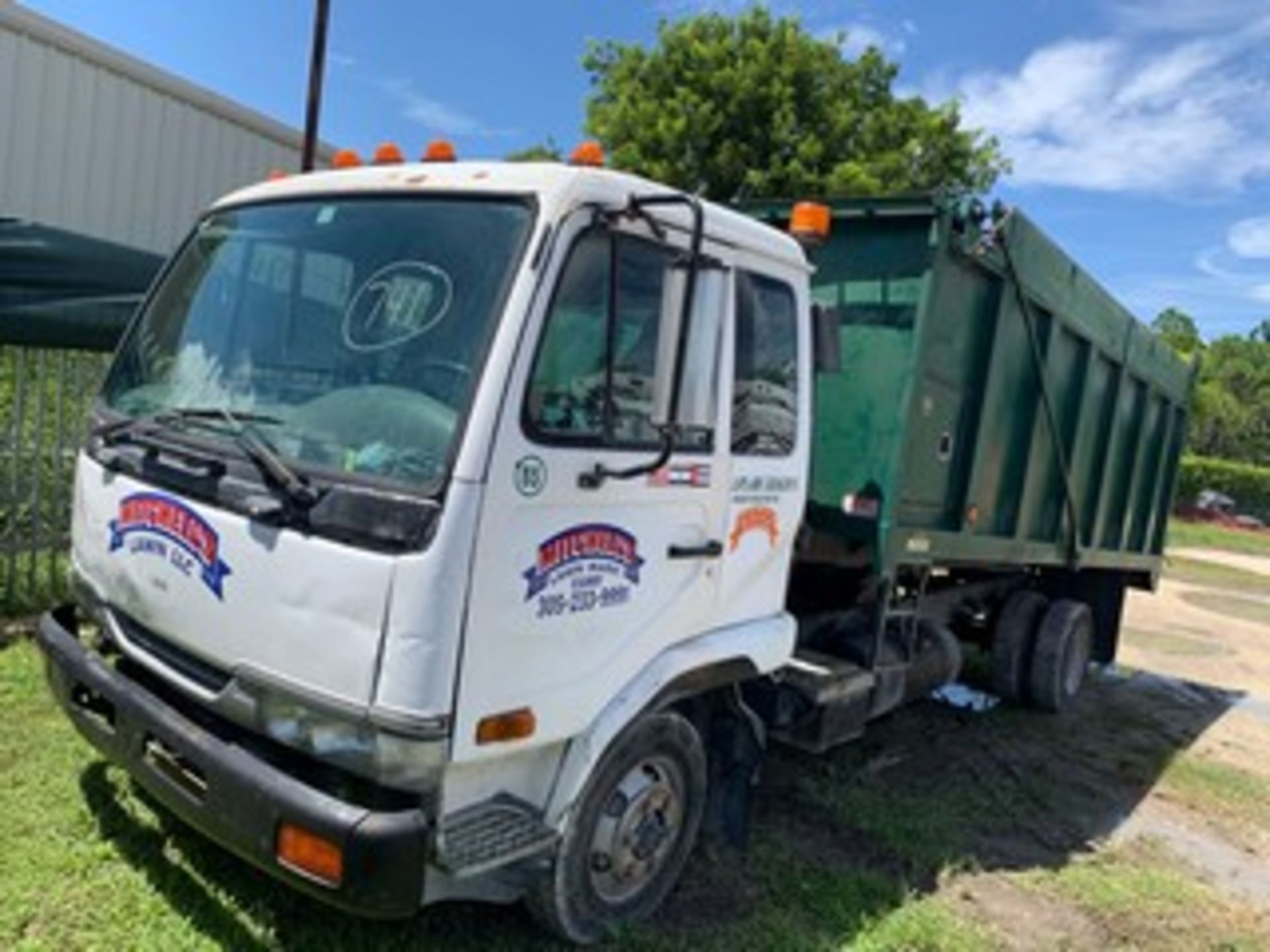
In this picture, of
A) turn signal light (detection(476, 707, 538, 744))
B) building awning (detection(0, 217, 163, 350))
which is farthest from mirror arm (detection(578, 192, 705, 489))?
building awning (detection(0, 217, 163, 350))

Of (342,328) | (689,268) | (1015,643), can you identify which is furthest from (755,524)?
(1015,643)

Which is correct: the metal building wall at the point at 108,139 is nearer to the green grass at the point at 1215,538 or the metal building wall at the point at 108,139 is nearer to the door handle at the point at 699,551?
the door handle at the point at 699,551

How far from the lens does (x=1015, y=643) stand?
7242 millimetres

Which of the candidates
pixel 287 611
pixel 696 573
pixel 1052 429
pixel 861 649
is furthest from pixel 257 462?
pixel 1052 429

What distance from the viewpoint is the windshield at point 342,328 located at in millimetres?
2883

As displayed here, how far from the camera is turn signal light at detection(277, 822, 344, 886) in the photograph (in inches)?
105

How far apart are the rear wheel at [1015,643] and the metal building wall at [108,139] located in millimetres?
8022

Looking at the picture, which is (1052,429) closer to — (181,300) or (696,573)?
(696,573)

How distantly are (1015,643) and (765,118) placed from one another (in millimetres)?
11951

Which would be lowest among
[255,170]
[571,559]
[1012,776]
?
[1012,776]

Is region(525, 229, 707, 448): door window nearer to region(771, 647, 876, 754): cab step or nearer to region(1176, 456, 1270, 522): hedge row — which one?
region(771, 647, 876, 754): cab step

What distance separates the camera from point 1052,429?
6203 millimetres

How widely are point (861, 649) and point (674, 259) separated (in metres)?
2.47

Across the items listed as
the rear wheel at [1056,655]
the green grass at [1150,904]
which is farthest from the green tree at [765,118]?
the green grass at [1150,904]
